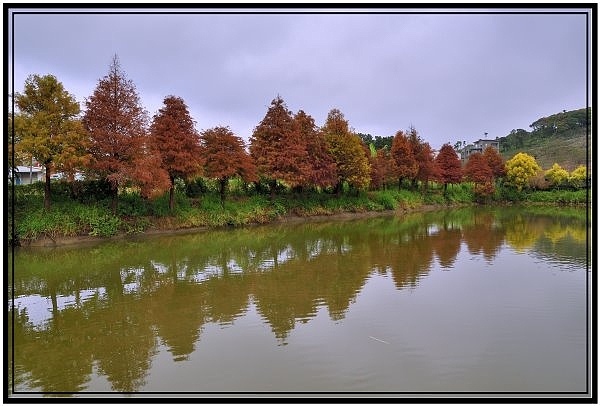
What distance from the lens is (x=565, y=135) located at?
5278 cm

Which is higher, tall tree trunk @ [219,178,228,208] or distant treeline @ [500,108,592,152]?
distant treeline @ [500,108,592,152]

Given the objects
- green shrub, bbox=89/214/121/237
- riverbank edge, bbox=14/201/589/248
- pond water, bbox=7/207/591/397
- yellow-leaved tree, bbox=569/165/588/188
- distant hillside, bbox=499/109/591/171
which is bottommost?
pond water, bbox=7/207/591/397

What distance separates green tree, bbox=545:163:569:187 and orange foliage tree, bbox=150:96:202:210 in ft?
119

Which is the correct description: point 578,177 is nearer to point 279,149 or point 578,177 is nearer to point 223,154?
point 279,149

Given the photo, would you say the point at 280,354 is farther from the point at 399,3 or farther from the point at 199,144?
the point at 199,144

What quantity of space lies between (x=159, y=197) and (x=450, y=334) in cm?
1694

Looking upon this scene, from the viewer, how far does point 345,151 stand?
27.8 meters

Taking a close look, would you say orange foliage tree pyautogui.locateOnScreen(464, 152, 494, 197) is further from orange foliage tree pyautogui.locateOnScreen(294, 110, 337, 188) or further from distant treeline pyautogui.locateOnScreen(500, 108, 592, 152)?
orange foliage tree pyautogui.locateOnScreen(294, 110, 337, 188)

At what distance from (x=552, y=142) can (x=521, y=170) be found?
1632 cm

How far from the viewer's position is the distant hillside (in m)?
44.3

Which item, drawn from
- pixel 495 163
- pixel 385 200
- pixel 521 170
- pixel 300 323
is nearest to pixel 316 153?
pixel 385 200

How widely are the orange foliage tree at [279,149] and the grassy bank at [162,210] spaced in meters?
1.75

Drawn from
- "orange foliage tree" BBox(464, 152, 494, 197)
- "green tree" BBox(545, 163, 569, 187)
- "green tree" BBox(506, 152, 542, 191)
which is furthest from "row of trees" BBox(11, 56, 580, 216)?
Answer: "green tree" BBox(545, 163, 569, 187)

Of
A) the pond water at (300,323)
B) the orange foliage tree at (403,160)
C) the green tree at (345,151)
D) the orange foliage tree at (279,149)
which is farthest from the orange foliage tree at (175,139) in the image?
the orange foliage tree at (403,160)
